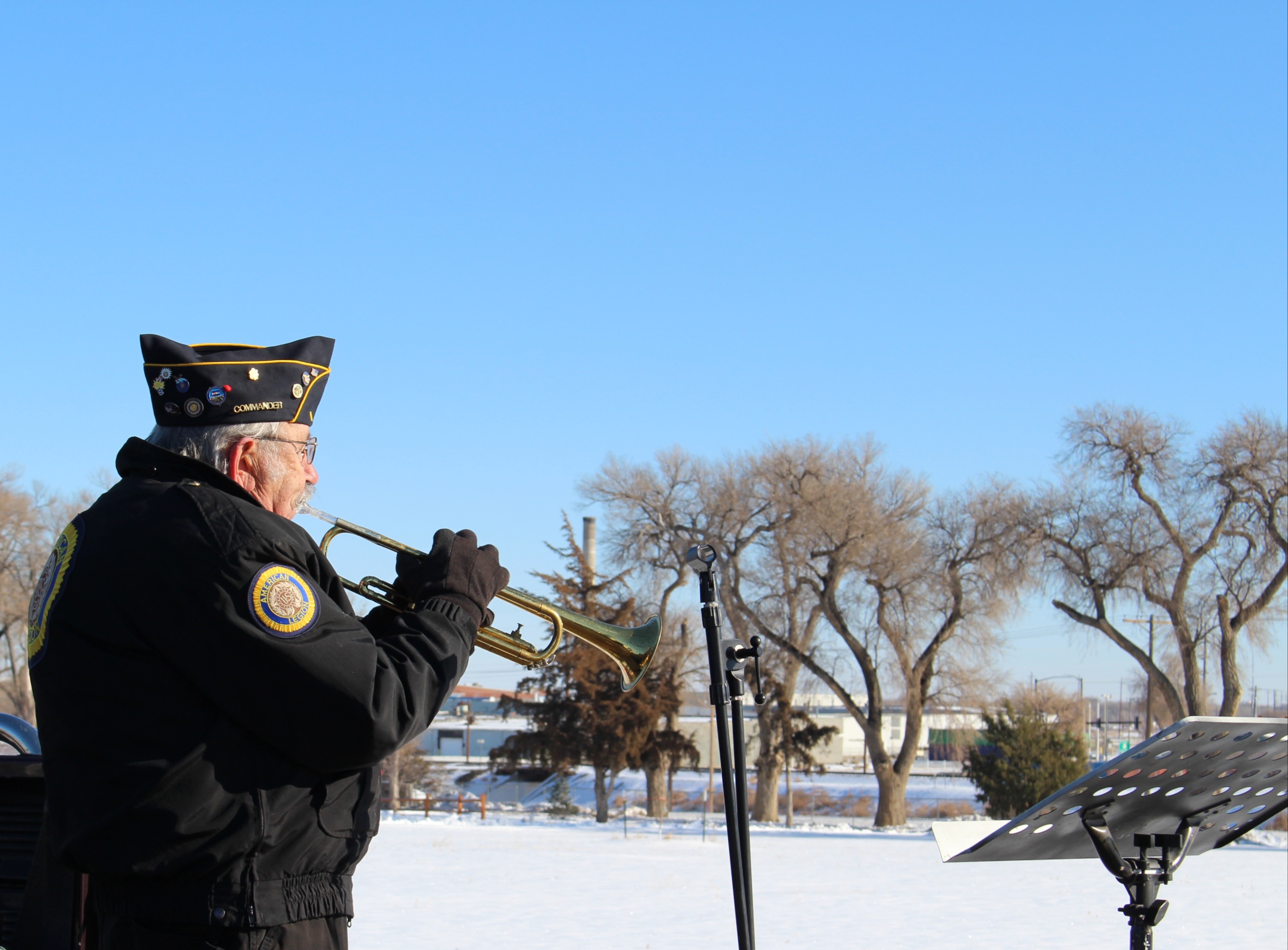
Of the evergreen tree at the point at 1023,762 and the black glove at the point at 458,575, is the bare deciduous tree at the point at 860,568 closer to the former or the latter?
the evergreen tree at the point at 1023,762

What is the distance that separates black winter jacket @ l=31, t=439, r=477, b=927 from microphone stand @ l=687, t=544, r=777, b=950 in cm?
166

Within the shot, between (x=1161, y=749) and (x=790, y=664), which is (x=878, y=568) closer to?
(x=790, y=664)

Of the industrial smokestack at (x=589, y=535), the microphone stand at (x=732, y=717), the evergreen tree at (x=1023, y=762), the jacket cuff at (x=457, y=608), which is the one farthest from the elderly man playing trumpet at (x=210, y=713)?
the industrial smokestack at (x=589, y=535)

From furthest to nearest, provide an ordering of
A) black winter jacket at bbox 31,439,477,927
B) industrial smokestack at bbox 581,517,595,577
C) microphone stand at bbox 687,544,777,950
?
industrial smokestack at bbox 581,517,595,577 < microphone stand at bbox 687,544,777,950 < black winter jacket at bbox 31,439,477,927

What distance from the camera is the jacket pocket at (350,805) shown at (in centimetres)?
231

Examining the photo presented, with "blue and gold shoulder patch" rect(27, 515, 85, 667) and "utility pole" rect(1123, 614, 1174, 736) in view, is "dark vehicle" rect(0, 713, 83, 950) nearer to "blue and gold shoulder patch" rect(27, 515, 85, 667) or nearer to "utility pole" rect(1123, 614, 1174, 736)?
"blue and gold shoulder patch" rect(27, 515, 85, 667)

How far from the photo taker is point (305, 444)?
266cm

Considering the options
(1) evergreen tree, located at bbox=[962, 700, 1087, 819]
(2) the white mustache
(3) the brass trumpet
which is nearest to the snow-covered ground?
(3) the brass trumpet

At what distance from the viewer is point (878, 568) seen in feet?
105

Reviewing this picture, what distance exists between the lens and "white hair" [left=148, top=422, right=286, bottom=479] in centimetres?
252

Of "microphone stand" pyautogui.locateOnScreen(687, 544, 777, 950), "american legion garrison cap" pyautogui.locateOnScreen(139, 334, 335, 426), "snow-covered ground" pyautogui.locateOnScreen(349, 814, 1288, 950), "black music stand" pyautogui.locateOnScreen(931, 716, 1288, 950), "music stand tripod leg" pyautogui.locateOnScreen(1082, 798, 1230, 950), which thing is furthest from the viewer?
"snow-covered ground" pyautogui.locateOnScreen(349, 814, 1288, 950)

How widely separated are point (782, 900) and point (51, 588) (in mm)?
9499

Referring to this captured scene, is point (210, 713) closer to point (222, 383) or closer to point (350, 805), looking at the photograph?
point (350, 805)

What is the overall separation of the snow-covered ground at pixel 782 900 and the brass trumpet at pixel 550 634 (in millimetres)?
4461
